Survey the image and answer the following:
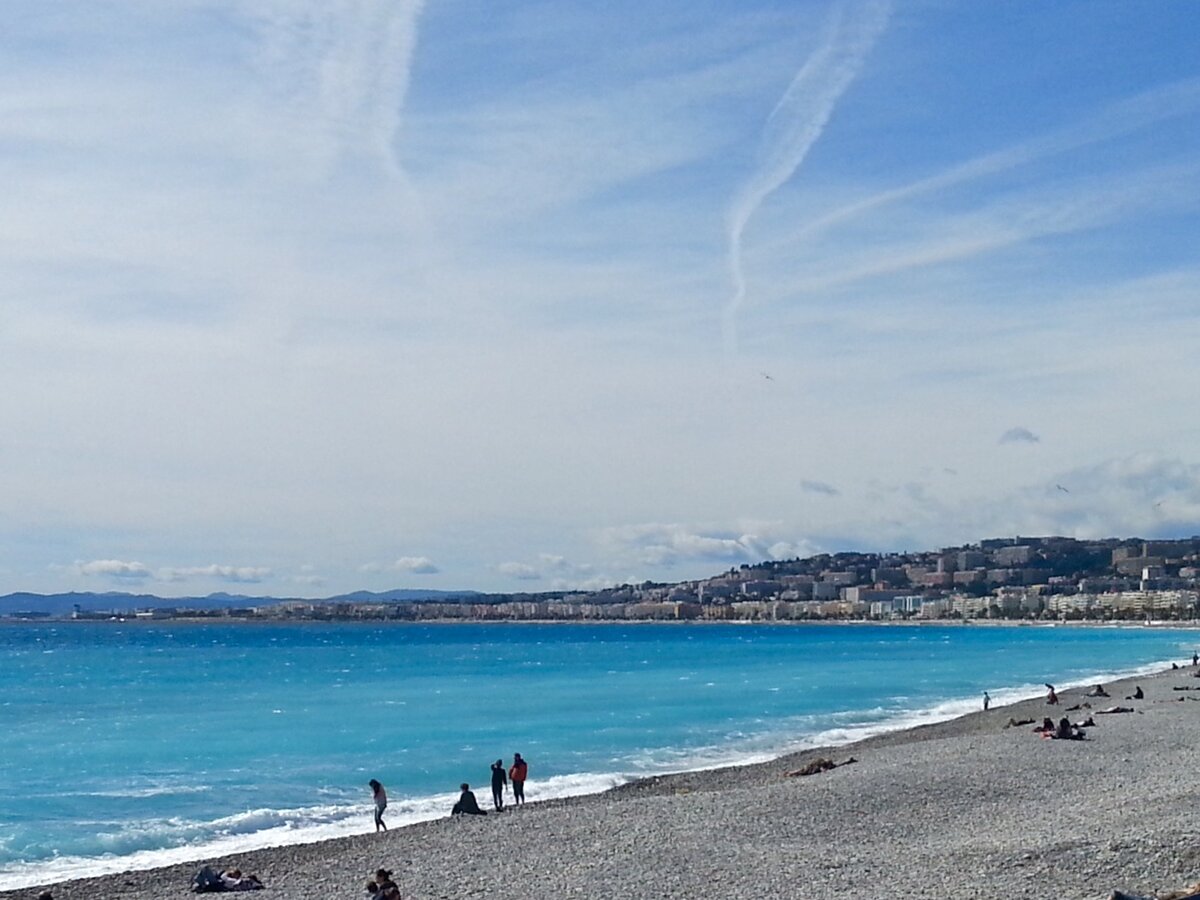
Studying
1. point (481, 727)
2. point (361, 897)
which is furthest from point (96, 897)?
point (481, 727)

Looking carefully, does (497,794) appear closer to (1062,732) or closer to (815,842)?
(815,842)

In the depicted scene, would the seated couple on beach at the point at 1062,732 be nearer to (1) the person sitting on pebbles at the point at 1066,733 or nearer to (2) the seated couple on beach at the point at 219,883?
(1) the person sitting on pebbles at the point at 1066,733

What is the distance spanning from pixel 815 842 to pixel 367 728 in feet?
88.7

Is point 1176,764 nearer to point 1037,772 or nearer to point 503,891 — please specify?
point 1037,772

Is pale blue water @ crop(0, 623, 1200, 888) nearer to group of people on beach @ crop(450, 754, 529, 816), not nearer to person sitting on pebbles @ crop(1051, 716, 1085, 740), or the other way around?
group of people on beach @ crop(450, 754, 529, 816)

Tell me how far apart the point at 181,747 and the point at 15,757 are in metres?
4.39

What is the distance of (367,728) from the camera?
4197 cm

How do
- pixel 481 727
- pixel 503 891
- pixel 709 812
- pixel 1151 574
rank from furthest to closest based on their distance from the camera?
1. pixel 1151 574
2. pixel 481 727
3. pixel 709 812
4. pixel 503 891

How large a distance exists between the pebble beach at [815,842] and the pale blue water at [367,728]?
2.94 m

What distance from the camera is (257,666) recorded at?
89625 mm

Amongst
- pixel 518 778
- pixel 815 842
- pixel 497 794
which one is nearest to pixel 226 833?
pixel 497 794

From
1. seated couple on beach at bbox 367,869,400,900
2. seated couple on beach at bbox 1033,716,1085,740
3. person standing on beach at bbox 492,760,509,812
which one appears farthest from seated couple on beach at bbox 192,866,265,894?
seated couple on beach at bbox 1033,716,1085,740

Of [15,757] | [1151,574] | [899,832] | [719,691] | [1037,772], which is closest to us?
[899,832]

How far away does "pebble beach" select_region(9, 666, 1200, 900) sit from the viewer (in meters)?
14.4
